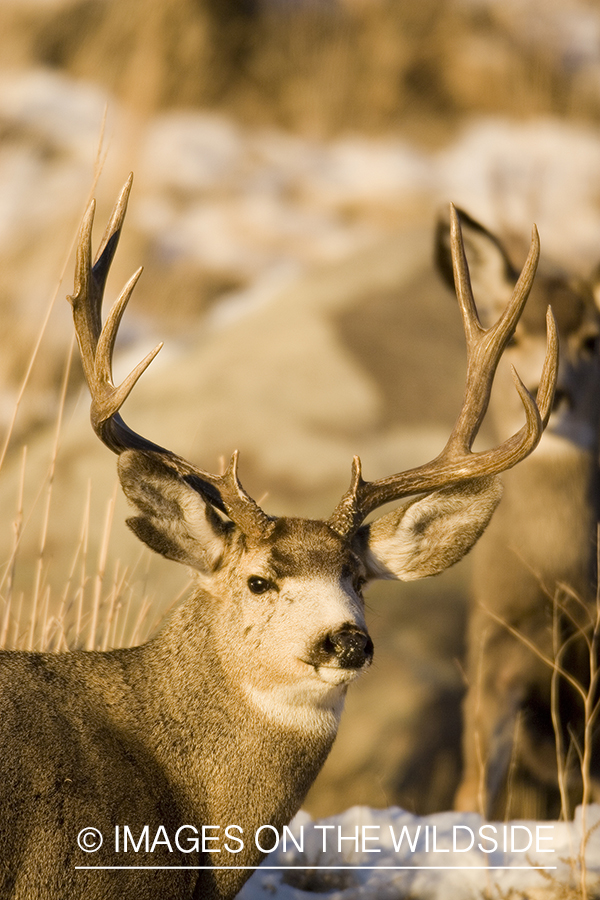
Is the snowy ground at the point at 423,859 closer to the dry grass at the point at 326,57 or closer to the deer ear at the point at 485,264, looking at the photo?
the deer ear at the point at 485,264

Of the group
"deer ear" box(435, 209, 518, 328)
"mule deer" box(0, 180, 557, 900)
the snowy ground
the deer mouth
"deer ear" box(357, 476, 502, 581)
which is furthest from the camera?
"deer ear" box(435, 209, 518, 328)

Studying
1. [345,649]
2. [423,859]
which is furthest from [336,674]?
[423,859]

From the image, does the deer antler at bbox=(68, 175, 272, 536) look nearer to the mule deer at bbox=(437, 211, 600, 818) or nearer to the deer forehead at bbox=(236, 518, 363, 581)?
the deer forehead at bbox=(236, 518, 363, 581)

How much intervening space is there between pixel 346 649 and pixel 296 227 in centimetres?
2252

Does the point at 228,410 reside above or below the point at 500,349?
above

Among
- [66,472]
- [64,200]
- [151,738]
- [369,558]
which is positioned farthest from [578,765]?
[64,200]

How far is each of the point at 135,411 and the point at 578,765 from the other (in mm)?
6357

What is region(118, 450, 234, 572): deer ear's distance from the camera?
381 cm

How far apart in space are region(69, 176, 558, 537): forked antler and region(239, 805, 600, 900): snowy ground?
1.30 metres

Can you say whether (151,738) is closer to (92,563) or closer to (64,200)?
(92,563)

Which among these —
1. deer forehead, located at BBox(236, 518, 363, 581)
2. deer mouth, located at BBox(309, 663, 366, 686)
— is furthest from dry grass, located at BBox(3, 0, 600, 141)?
deer mouth, located at BBox(309, 663, 366, 686)

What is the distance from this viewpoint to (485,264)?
23.0 feet

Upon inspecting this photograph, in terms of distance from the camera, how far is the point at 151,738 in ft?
12.2

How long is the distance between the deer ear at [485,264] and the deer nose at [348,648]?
3.77m
